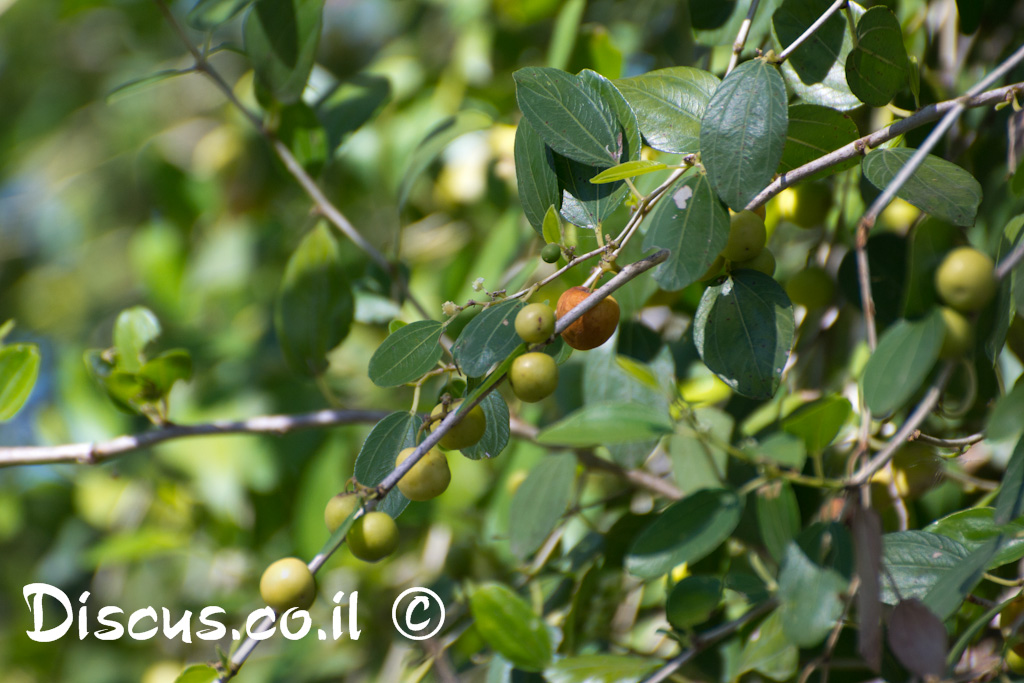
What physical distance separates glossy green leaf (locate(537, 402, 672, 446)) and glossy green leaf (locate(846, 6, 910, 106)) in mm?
256

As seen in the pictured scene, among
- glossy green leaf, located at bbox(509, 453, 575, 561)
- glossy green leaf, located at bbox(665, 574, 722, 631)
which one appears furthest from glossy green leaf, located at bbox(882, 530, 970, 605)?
glossy green leaf, located at bbox(509, 453, 575, 561)

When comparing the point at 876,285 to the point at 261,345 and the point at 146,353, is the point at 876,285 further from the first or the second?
the point at 261,345

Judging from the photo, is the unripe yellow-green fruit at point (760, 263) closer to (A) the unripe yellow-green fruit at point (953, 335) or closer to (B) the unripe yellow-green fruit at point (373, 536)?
(A) the unripe yellow-green fruit at point (953, 335)

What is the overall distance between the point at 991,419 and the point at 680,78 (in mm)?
292

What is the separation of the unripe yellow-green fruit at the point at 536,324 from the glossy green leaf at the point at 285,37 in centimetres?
49

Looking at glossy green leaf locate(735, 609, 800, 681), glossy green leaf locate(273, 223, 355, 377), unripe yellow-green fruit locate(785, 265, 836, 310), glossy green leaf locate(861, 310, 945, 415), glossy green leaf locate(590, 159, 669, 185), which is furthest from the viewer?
glossy green leaf locate(273, 223, 355, 377)

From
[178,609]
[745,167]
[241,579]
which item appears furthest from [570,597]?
[178,609]

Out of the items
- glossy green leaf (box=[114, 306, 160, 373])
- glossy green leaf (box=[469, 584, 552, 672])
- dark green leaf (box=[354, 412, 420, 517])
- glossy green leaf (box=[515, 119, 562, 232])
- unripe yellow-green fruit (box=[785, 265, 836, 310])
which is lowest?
glossy green leaf (box=[469, 584, 552, 672])

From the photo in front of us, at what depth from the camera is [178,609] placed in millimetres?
1426

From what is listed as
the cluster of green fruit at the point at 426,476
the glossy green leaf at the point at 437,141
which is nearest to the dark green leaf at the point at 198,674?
the cluster of green fruit at the point at 426,476

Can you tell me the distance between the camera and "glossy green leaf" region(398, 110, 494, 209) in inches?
33.6

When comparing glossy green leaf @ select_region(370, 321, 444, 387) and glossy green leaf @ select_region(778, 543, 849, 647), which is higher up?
glossy green leaf @ select_region(370, 321, 444, 387)

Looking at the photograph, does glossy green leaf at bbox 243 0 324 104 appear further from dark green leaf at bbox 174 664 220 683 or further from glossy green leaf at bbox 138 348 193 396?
dark green leaf at bbox 174 664 220 683

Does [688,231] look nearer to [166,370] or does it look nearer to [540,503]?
[540,503]
